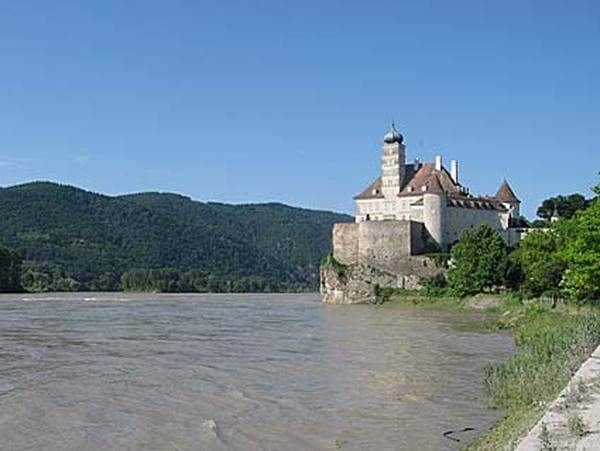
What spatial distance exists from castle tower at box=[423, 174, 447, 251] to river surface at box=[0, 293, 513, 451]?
28995mm

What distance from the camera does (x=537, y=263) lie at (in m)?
42.2

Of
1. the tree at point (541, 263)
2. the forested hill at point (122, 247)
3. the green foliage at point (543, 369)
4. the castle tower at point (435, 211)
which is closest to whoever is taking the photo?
the green foliage at point (543, 369)

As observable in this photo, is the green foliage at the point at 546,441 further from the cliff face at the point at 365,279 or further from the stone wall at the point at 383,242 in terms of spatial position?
the stone wall at the point at 383,242

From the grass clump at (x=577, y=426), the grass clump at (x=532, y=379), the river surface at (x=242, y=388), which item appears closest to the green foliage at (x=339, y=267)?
the river surface at (x=242, y=388)

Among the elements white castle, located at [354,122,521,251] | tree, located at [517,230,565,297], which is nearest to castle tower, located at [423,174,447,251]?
white castle, located at [354,122,521,251]

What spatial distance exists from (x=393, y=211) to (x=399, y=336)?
3656 cm

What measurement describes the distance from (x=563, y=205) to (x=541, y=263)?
3879 cm

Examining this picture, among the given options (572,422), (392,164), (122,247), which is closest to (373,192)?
(392,164)

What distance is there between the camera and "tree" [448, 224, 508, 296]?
5272 cm

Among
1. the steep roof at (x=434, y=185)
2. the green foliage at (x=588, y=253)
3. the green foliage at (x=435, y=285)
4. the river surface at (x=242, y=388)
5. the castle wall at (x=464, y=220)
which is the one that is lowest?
the river surface at (x=242, y=388)

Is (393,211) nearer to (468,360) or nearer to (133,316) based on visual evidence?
(133,316)

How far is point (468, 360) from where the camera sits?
75.4 ft

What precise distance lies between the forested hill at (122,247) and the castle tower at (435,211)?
183 ft

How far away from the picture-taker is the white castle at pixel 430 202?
63.7m
